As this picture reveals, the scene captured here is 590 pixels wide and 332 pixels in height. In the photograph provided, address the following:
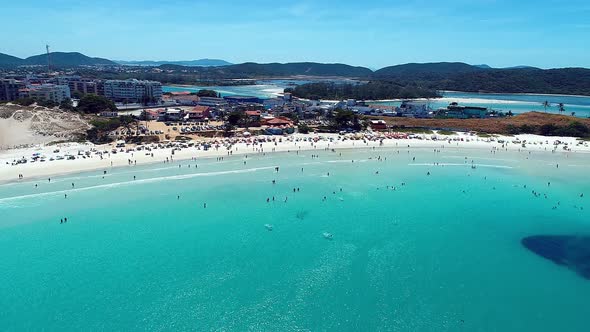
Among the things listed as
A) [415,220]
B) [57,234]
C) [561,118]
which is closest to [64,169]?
[57,234]

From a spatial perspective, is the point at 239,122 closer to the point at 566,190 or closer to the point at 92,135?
the point at 92,135

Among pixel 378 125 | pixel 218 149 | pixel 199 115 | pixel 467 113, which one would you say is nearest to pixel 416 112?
pixel 467 113

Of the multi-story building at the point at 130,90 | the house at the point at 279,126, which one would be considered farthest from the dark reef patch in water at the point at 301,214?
the multi-story building at the point at 130,90

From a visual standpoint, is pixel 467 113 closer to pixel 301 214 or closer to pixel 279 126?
pixel 279 126

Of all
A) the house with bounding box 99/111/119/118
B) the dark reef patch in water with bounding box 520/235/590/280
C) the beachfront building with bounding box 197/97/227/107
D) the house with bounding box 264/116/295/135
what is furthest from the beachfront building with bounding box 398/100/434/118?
the dark reef patch in water with bounding box 520/235/590/280

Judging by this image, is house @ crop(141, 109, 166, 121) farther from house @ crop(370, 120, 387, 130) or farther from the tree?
house @ crop(370, 120, 387, 130)
